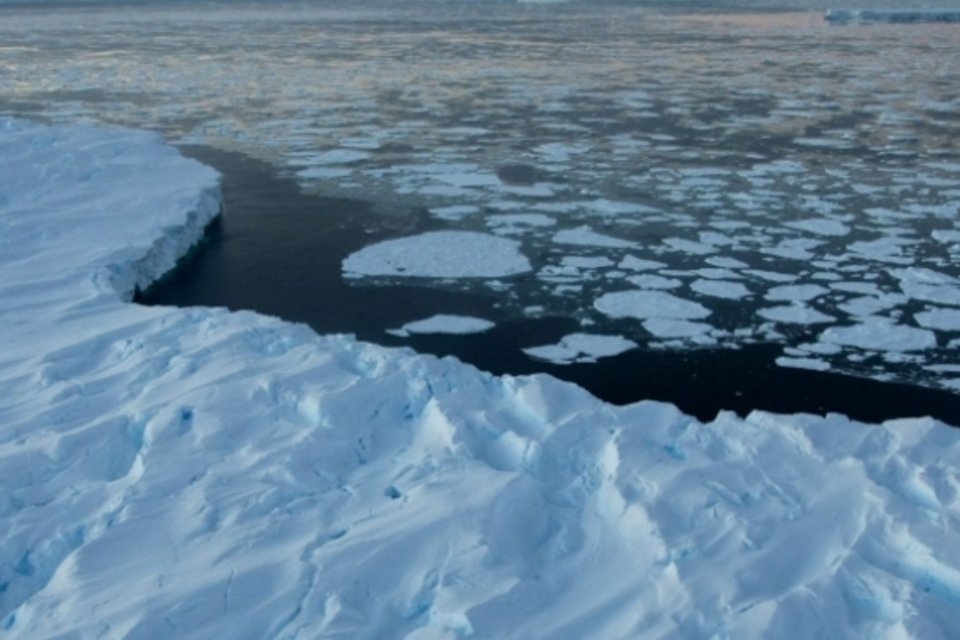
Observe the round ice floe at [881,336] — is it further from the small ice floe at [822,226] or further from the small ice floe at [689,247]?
the small ice floe at [822,226]

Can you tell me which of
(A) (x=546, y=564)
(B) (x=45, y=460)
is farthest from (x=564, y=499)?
(B) (x=45, y=460)

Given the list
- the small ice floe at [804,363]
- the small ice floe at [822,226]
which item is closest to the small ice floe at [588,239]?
the small ice floe at [822,226]

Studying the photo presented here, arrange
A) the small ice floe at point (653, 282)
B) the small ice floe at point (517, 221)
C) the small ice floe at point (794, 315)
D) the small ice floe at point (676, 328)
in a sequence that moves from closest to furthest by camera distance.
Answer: the small ice floe at point (676, 328) < the small ice floe at point (794, 315) < the small ice floe at point (653, 282) < the small ice floe at point (517, 221)

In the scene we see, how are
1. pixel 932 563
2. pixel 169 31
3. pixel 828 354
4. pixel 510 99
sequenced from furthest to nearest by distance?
pixel 169 31 → pixel 510 99 → pixel 828 354 → pixel 932 563

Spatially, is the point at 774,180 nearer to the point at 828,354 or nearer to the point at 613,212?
the point at 613,212

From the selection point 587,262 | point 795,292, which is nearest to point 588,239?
point 587,262

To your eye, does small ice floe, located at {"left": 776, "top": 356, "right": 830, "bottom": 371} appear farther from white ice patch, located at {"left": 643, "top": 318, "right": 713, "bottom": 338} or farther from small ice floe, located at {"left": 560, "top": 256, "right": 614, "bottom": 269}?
small ice floe, located at {"left": 560, "top": 256, "right": 614, "bottom": 269}
